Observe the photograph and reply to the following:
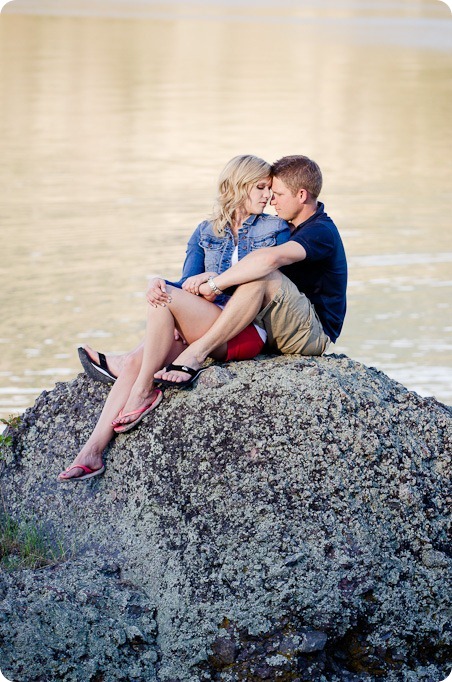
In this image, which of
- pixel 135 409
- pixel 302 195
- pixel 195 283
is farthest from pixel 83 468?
pixel 302 195

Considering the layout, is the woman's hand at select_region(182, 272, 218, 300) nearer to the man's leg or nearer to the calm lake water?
the man's leg

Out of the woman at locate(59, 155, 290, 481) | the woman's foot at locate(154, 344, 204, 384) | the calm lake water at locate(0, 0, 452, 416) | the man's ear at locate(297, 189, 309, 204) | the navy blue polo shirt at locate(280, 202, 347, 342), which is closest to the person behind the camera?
the woman's foot at locate(154, 344, 204, 384)

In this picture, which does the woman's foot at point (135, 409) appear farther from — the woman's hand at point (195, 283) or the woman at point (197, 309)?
the woman's hand at point (195, 283)

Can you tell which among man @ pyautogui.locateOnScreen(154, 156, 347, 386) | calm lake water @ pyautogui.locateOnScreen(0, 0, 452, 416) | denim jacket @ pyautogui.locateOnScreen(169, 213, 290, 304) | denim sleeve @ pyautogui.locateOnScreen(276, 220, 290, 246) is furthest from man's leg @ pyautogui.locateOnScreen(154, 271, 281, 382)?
calm lake water @ pyautogui.locateOnScreen(0, 0, 452, 416)

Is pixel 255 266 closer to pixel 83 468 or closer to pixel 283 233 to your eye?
pixel 283 233

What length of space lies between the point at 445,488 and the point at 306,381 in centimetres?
87

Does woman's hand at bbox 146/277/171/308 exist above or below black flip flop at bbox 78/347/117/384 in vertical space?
above

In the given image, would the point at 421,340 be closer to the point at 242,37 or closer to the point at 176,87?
the point at 176,87

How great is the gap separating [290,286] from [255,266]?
11.1 inches

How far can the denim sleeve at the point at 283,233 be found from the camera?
19.6ft

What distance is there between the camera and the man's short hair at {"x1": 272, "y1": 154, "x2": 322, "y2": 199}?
5906 millimetres

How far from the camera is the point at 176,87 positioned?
24625 millimetres

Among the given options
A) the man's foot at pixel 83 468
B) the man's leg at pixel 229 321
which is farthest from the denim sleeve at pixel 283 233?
the man's foot at pixel 83 468

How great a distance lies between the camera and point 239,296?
5605 millimetres
